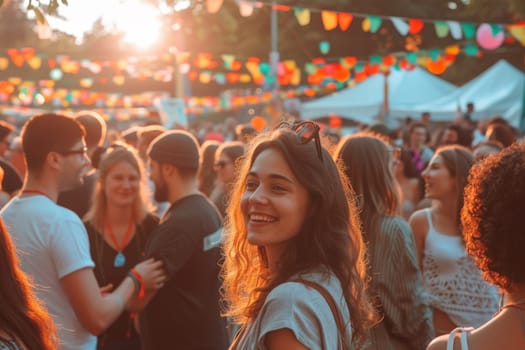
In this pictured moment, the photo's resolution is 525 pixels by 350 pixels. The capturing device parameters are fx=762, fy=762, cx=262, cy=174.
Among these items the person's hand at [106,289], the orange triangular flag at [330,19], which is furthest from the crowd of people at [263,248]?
the orange triangular flag at [330,19]

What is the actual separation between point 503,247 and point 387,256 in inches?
78.5

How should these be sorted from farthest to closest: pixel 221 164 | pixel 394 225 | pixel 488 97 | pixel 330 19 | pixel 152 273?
pixel 488 97 < pixel 330 19 < pixel 221 164 < pixel 152 273 < pixel 394 225

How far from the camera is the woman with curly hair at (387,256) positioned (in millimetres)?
4062

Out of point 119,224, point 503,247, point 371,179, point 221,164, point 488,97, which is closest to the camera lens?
point 503,247

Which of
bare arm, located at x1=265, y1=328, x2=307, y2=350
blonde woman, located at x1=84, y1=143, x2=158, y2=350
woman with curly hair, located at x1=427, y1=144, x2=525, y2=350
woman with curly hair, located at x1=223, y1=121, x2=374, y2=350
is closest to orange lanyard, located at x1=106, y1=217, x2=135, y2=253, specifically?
blonde woman, located at x1=84, y1=143, x2=158, y2=350

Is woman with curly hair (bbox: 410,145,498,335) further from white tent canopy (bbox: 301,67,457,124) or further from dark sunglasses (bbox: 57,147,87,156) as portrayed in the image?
white tent canopy (bbox: 301,67,457,124)

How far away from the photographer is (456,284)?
16.0ft

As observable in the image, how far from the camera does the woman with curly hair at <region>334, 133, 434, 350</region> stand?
406 cm

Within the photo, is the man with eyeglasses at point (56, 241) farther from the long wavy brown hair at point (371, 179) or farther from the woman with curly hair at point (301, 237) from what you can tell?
the long wavy brown hair at point (371, 179)

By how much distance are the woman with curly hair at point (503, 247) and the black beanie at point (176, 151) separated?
Result: 294 centimetres

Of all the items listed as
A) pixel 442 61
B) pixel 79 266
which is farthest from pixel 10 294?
pixel 442 61

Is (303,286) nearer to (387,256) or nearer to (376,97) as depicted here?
(387,256)

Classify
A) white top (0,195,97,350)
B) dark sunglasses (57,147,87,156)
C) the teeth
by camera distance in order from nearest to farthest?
the teeth → white top (0,195,97,350) → dark sunglasses (57,147,87,156)

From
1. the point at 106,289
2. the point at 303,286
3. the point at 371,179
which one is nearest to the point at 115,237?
the point at 106,289
